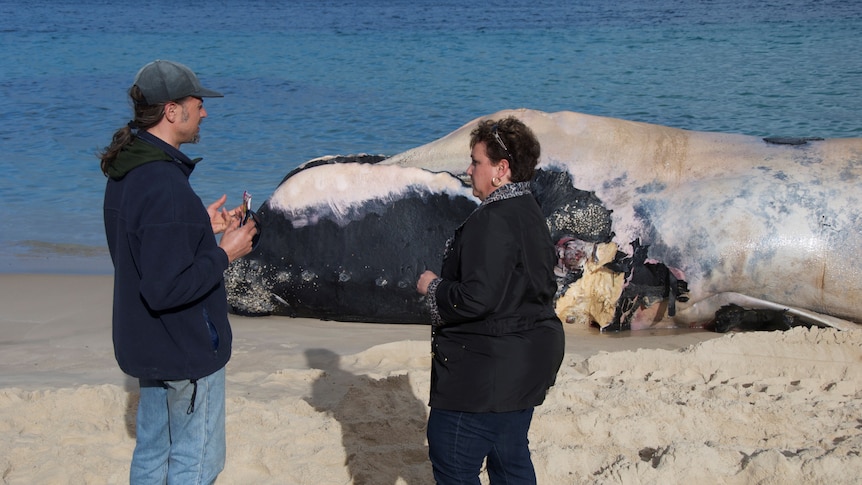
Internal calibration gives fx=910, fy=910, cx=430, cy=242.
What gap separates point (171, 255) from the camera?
2.68 m

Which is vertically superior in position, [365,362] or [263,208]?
[263,208]

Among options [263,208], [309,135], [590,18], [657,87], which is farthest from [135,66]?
[263,208]

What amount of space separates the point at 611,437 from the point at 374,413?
3.83 ft

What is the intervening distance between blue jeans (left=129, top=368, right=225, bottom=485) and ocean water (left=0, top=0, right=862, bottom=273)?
558cm

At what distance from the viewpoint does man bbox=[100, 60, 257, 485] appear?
2.70 m

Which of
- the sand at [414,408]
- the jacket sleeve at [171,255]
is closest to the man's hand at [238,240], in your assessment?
the jacket sleeve at [171,255]

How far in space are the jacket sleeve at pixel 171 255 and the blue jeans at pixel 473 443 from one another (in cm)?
87

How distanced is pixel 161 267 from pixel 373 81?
17.0 metres

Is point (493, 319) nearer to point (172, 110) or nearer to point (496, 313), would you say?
point (496, 313)

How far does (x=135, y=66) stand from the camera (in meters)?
22.3

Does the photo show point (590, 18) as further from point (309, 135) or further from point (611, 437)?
point (611, 437)

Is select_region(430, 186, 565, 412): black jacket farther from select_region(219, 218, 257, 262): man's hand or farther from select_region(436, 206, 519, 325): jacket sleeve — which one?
select_region(219, 218, 257, 262): man's hand

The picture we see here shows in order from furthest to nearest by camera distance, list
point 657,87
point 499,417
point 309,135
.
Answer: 1. point 657,87
2. point 309,135
3. point 499,417

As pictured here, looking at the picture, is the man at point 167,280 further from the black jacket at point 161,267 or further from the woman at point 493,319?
the woman at point 493,319
